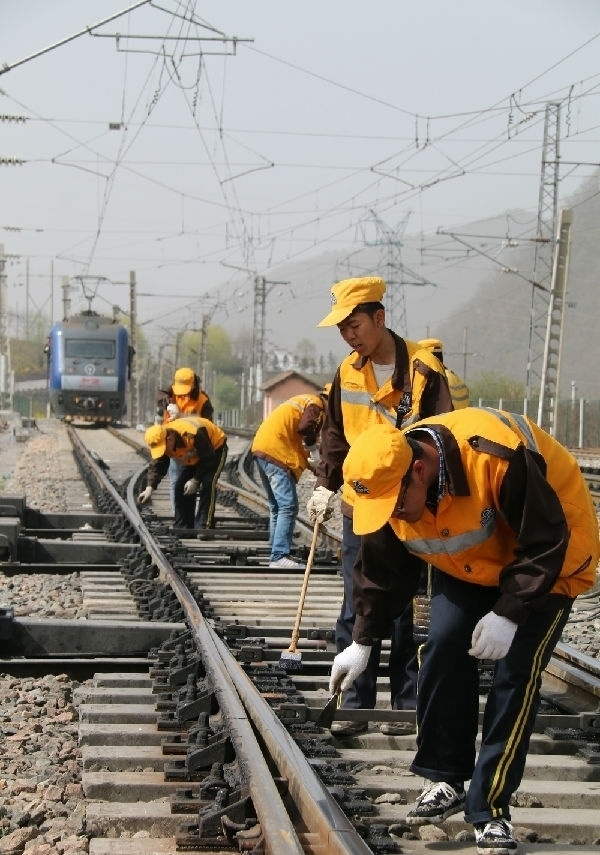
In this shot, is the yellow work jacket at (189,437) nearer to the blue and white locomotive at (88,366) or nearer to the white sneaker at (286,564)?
the white sneaker at (286,564)

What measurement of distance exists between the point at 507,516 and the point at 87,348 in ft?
119

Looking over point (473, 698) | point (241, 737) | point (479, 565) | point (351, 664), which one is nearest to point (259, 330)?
point (241, 737)

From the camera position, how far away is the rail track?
406 cm

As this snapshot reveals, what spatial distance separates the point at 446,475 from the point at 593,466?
70.4ft

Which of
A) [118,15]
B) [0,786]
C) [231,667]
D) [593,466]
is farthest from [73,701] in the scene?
[593,466]

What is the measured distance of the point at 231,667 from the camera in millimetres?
5926

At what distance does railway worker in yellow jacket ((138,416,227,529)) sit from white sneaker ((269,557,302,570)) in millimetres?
1892

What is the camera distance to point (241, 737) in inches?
184

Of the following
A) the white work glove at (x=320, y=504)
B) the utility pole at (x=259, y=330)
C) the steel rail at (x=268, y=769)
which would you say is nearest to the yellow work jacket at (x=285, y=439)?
the white work glove at (x=320, y=504)

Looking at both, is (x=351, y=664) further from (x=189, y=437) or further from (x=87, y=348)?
(x=87, y=348)

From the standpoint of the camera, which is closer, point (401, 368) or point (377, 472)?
point (377, 472)

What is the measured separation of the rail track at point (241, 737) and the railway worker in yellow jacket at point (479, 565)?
0.23 m

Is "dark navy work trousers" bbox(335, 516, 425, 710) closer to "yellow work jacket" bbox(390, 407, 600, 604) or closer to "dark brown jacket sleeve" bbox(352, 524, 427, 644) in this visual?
"dark brown jacket sleeve" bbox(352, 524, 427, 644)

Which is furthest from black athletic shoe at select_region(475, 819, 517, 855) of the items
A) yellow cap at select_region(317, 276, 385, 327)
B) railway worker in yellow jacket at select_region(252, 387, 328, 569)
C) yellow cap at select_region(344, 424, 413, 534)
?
railway worker in yellow jacket at select_region(252, 387, 328, 569)
